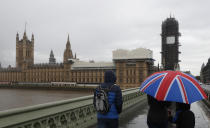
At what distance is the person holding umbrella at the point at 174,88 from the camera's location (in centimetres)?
320

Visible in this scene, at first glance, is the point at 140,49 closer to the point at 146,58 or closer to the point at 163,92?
the point at 146,58

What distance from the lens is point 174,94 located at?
3.23 metres

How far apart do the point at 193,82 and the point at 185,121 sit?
27.6 inches

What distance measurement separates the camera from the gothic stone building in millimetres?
82188

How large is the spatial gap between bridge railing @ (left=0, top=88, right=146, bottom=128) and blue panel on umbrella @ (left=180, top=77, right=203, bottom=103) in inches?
110

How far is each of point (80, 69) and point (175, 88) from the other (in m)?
97.8

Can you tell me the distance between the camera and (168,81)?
11.0 feet

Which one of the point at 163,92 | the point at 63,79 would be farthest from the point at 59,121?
the point at 63,79

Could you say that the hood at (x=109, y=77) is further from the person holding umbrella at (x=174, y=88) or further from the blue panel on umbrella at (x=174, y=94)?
the blue panel on umbrella at (x=174, y=94)

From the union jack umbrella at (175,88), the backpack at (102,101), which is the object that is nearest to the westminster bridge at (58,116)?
the backpack at (102,101)

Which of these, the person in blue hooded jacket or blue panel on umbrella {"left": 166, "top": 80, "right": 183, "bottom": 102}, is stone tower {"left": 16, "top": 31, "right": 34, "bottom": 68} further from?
blue panel on umbrella {"left": 166, "top": 80, "right": 183, "bottom": 102}

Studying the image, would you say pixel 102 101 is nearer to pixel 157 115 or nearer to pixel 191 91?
pixel 157 115

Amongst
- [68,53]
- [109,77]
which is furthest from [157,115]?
[68,53]

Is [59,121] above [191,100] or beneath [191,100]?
beneath
